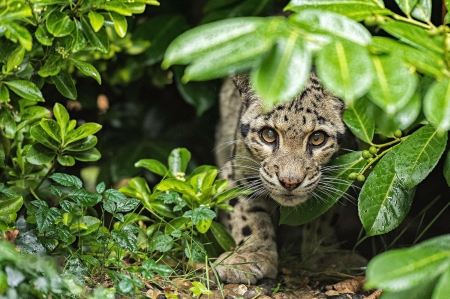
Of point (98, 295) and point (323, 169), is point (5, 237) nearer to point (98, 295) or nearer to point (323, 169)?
point (98, 295)

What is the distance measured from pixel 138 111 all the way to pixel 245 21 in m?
3.91

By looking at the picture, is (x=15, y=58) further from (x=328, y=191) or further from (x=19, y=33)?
(x=328, y=191)

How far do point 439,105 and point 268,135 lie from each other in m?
1.91

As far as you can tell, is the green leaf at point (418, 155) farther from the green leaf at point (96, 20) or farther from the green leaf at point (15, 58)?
the green leaf at point (15, 58)

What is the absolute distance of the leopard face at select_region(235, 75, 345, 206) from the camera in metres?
3.47

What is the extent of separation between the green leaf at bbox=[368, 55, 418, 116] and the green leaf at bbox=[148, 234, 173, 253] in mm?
1679

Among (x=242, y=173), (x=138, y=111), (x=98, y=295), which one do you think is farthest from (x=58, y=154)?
(x=138, y=111)

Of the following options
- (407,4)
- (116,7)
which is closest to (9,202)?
(116,7)

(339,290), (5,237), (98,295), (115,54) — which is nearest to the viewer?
(98,295)

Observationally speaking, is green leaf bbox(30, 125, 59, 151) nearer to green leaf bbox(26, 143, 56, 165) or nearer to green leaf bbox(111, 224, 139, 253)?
green leaf bbox(26, 143, 56, 165)

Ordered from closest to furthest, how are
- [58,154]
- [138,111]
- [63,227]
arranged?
[63,227] < [58,154] < [138,111]

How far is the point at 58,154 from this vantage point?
324 centimetres

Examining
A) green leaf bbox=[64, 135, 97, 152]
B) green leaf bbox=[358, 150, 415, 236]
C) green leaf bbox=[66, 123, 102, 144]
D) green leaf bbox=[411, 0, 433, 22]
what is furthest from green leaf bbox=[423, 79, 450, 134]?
green leaf bbox=[64, 135, 97, 152]

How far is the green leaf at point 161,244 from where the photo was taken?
10.4 ft
